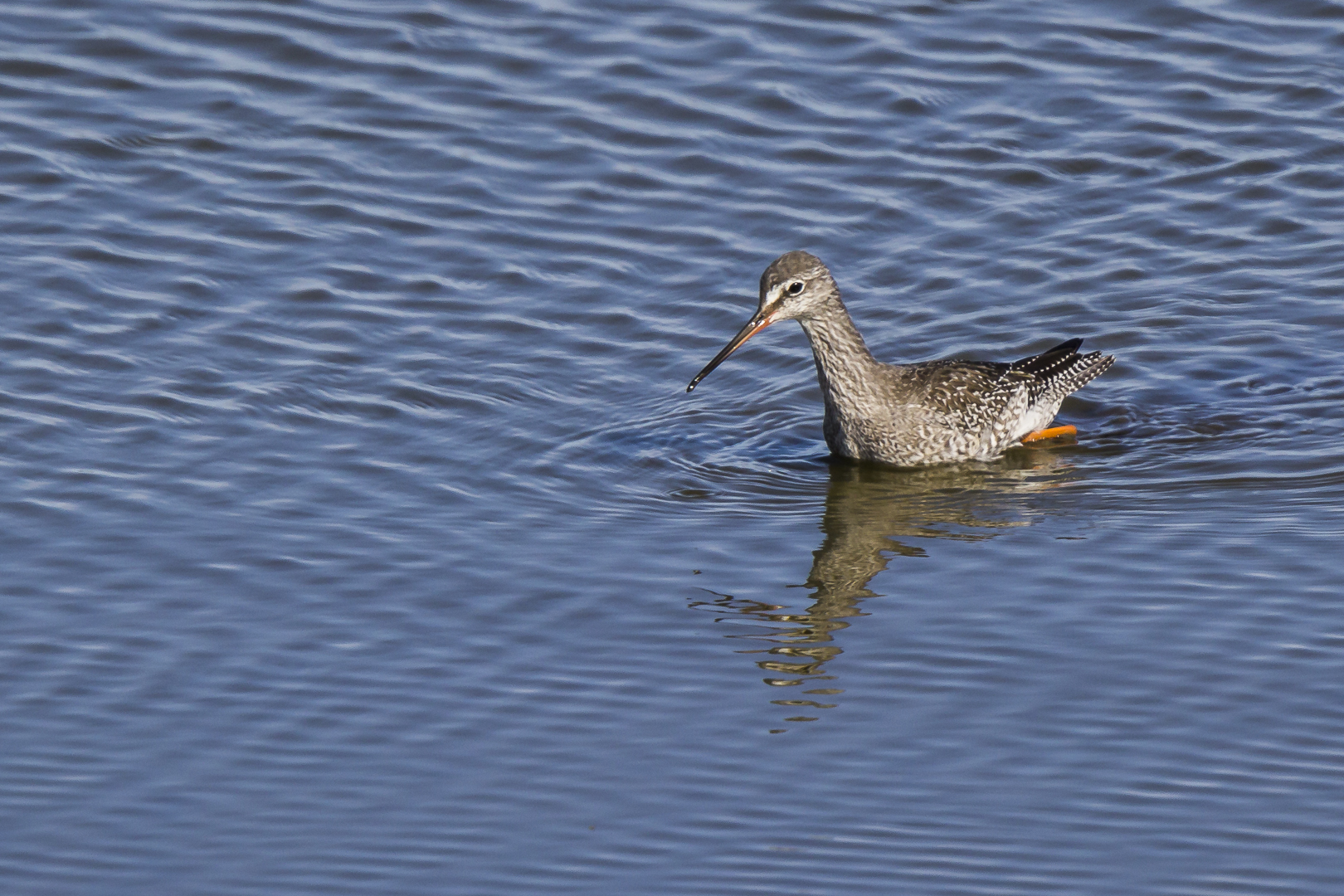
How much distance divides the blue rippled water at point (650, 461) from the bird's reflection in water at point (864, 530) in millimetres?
45

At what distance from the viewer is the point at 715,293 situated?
14156 millimetres

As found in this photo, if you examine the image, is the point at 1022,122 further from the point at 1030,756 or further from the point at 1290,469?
the point at 1030,756

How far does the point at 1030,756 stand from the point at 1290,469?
4.15 meters

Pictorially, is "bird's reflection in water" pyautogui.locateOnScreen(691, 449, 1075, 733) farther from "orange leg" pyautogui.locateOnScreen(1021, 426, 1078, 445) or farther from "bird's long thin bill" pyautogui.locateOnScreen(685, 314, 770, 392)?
"bird's long thin bill" pyautogui.locateOnScreen(685, 314, 770, 392)

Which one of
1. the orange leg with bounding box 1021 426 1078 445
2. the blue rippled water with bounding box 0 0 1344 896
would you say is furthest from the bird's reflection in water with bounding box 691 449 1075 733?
the orange leg with bounding box 1021 426 1078 445

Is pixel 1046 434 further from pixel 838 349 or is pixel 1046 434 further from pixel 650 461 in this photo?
pixel 650 461

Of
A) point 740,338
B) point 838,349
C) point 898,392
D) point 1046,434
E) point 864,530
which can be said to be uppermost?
point 740,338

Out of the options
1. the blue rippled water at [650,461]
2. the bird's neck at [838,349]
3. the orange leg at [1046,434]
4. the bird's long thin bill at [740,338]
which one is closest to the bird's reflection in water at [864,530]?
the blue rippled water at [650,461]

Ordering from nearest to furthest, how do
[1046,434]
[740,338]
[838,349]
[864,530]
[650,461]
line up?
[864,530]
[740,338]
[650,461]
[838,349]
[1046,434]

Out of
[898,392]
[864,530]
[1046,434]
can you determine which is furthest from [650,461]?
[1046,434]

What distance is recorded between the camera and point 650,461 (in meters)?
12.0

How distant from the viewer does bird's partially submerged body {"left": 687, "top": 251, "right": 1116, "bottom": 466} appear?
12.2 metres

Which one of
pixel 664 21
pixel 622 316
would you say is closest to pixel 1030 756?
pixel 622 316

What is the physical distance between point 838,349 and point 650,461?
142cm
